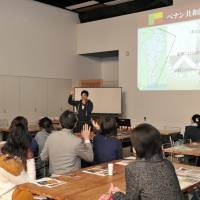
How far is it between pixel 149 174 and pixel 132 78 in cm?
690

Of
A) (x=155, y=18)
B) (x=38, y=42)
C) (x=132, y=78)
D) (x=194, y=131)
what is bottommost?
(x=194, y=131)

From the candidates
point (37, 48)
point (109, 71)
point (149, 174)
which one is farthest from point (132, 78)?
point (149, 174)

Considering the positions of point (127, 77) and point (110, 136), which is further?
point (127, 77)

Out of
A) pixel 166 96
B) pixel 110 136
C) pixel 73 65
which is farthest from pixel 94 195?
pixel 73 65

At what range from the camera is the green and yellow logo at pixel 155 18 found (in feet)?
26.1

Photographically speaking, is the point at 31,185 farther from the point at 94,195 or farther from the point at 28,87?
the point at 28,87

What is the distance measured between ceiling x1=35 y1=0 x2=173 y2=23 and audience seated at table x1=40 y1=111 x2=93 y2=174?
572 centimetres

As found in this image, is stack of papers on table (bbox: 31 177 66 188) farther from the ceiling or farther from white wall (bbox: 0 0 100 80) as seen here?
the ceiling

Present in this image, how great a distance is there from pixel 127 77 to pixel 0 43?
3497 mm

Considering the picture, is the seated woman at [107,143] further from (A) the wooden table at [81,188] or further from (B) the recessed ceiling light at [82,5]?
(B) the recessed ceiling light at [82,5]

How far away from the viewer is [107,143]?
142 inches

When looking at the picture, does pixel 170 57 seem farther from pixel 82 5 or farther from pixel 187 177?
pixel 187 177

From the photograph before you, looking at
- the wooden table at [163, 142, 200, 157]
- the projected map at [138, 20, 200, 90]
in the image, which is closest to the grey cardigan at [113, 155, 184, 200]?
the wooden table at [163, 142, 200, 157]

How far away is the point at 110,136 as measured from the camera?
3646 mm
